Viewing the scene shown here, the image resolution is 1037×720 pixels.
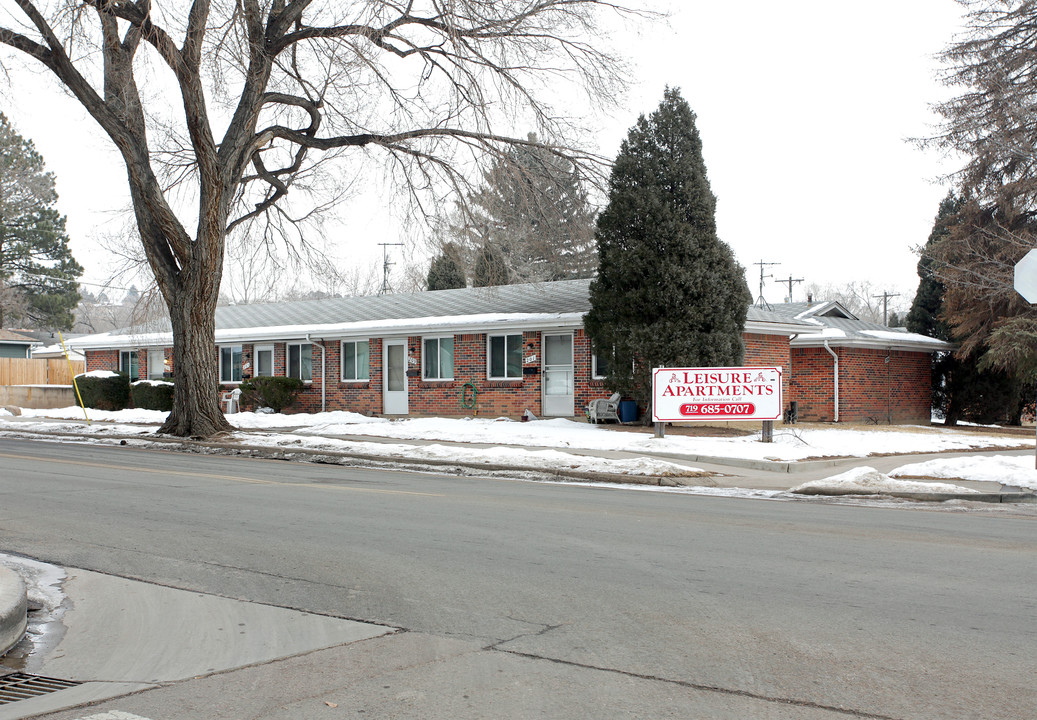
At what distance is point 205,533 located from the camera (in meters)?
9.05

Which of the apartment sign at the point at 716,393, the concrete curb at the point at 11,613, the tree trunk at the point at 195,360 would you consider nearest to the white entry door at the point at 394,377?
the tree trunk at the point at 195,360

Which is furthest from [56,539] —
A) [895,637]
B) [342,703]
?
[895,637]

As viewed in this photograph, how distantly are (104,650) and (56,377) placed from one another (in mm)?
41741

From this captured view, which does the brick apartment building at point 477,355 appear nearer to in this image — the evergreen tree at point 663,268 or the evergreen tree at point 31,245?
the evergreen tree at point 663,268

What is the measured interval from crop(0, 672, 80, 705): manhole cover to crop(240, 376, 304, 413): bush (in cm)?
2529

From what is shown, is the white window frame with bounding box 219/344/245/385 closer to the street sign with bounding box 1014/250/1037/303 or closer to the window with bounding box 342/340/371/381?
the window with bounding box 342/340/371/381

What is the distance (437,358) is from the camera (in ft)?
91.3

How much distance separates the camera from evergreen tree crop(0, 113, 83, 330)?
193 feet

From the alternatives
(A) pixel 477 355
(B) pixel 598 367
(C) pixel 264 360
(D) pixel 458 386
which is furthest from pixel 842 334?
(C) pixel 264 360

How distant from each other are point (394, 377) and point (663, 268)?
1044cm

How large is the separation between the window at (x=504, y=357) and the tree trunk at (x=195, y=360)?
764 cm

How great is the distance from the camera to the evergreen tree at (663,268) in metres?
21.5

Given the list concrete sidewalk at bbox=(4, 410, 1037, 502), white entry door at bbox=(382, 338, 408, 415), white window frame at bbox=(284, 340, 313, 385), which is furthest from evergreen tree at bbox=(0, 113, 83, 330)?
concrete sidewalk at bbox=(4, 410, 1037, 502)

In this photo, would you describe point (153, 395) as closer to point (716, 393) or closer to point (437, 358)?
point (437, 358)
